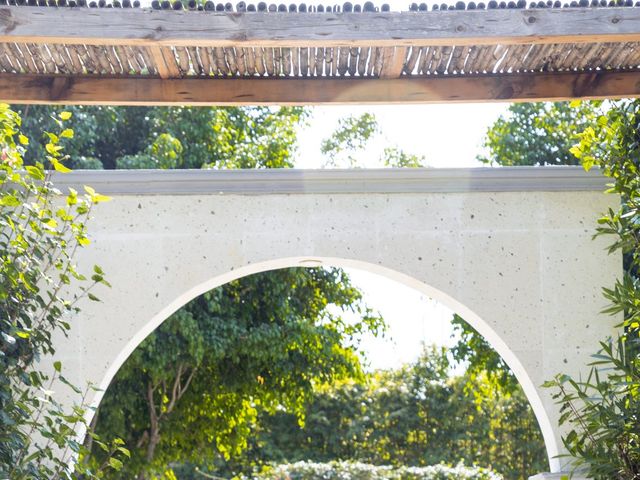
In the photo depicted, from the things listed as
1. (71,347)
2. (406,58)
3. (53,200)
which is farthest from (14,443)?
(406,58)

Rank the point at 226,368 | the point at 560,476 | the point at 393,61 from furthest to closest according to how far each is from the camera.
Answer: the point at 226,368 < the point at 560,476 < the point at 393,61

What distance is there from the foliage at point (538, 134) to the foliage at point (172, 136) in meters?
2.11

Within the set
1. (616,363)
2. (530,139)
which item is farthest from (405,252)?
(530,139)

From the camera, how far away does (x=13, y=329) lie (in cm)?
367

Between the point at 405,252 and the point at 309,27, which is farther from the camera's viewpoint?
the point at 405,252

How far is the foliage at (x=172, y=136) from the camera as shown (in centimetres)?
952

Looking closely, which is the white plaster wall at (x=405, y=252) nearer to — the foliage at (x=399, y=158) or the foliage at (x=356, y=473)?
the foliage at (x=356, y=473)

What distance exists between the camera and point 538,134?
10016mm

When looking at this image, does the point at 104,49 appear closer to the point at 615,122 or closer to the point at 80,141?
the point at 615,122

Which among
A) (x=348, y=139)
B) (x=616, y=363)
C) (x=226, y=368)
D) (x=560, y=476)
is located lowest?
(x=560, y=476)

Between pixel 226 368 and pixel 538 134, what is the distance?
11.9 feet

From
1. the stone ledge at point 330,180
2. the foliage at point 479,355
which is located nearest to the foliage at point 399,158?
the foliage at point 479,355

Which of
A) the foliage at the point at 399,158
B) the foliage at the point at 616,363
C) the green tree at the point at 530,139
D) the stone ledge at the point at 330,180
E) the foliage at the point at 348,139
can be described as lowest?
the foliage at the point at 616,363

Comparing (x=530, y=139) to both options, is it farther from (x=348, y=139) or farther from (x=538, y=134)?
(x=348, y=139)
